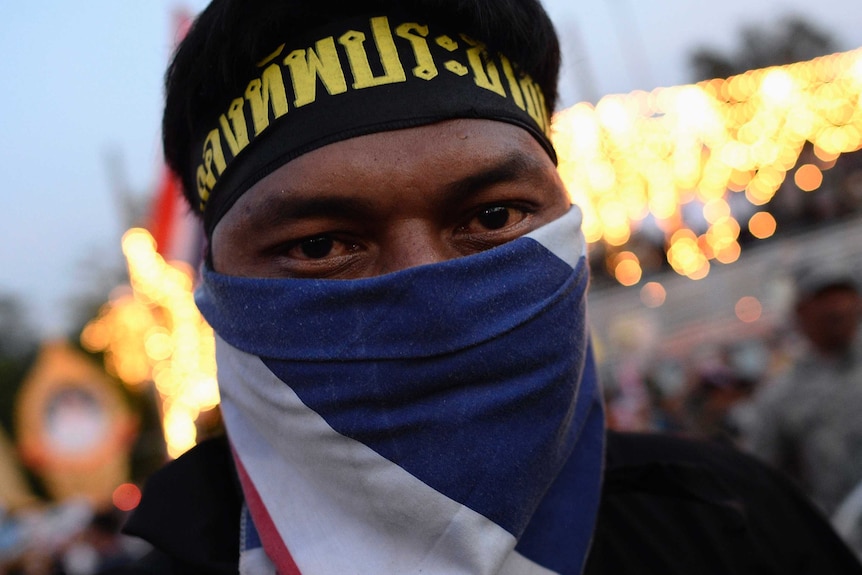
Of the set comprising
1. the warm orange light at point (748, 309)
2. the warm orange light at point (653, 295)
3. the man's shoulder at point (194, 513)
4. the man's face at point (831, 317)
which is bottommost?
the warm orange light at point (653, 295)

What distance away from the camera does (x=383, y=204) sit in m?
1.16

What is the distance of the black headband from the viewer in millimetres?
1187

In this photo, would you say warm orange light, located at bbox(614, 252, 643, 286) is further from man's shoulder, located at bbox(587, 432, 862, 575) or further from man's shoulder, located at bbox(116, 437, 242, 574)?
man's shoulder, located at bbox(116, 437, 242, 574)

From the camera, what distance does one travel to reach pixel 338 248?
4.02 ft

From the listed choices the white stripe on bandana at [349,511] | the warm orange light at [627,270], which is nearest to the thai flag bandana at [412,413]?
the white stripe on bandana at [349,511]

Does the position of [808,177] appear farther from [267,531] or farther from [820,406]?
[267,531]

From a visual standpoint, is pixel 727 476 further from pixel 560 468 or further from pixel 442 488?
pixel 442 488

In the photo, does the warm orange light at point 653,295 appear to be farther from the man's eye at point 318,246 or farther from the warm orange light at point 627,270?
the man's eye at point 318,246

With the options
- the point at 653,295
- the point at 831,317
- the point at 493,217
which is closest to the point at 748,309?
the point at 653,295

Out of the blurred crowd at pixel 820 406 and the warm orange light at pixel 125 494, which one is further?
the warm orange light at pixel 125 494

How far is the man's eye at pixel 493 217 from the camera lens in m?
1.26

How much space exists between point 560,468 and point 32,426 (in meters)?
21.0

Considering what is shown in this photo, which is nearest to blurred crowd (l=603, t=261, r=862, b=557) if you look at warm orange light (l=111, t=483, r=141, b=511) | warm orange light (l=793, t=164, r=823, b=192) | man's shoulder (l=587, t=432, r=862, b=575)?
man's shoulder (l=587, t=432, r=862, b=575)

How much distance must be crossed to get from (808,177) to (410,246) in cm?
2793
